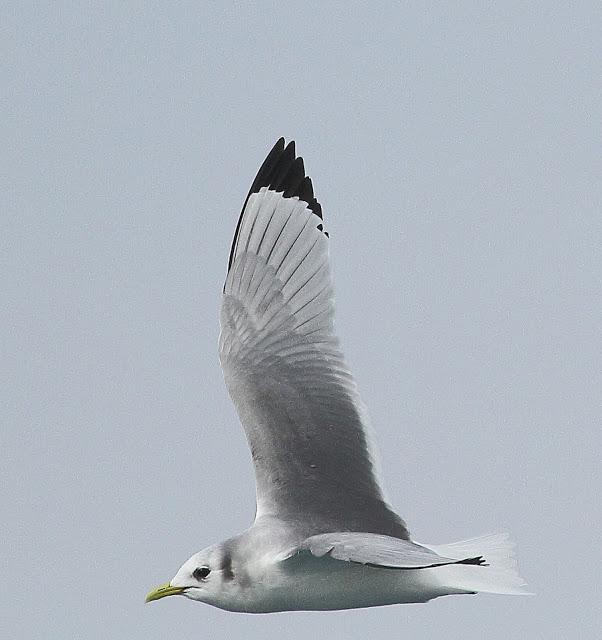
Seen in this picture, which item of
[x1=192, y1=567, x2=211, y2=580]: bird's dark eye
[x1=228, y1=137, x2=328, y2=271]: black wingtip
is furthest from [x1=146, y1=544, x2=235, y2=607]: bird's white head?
[x1=228, y1=137, x2=328, y2=271]: black wingtip

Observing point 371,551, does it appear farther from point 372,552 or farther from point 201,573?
point 201,573

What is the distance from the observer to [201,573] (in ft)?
25.0

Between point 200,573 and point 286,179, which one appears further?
point 286,179

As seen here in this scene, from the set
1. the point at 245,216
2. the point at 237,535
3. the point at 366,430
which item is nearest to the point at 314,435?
the point at 366,430

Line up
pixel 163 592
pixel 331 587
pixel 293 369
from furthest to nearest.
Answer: pixel 293 369, pixel 163 592, pixel 331 587

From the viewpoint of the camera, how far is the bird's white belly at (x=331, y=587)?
739 cm

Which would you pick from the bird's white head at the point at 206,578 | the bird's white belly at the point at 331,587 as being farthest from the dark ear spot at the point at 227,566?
the bird's white belly at the point at 331,587

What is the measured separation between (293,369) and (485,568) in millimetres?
1437

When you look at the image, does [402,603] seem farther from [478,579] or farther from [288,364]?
[288,364]

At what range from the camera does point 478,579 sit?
7.82 metres

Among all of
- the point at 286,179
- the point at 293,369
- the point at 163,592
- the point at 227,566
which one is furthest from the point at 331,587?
the point at 286,179

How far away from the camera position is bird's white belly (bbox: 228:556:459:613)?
739 cm

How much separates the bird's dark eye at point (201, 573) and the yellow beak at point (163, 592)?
0.12 metres

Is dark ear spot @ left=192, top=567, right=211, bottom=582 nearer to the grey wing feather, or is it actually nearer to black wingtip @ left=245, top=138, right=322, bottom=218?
the grey wing feather
